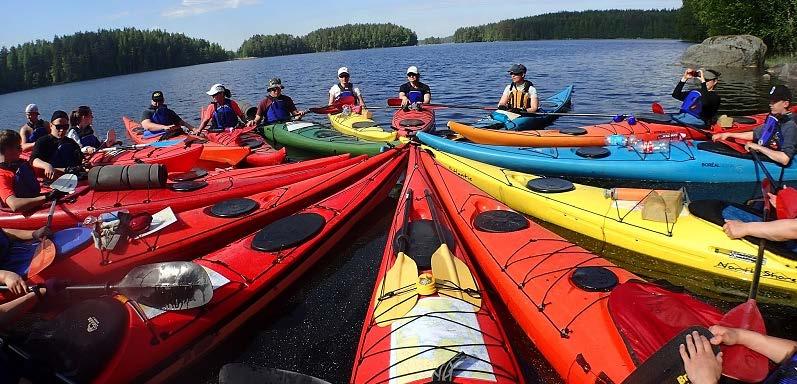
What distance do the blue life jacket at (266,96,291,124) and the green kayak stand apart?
221 millimetres

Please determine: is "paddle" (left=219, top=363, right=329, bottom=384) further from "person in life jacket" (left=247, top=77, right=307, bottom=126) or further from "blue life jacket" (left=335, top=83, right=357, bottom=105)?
"blue life jacket" (left=335, top=83, right=357, bottom=105)

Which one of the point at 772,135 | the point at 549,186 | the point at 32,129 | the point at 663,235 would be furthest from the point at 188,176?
the point at 772,135

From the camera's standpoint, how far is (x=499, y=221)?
5.26 meters

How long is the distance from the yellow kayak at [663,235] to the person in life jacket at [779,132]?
208cm

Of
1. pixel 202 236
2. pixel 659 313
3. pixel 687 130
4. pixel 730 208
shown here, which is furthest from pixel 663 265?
pixel 202 236

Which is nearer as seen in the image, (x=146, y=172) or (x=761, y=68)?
(x=146, y=172)

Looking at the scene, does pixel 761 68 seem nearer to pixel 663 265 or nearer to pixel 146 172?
pixel 663 265

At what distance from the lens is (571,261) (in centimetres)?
441

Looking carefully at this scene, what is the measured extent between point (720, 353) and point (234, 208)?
5.28 metres

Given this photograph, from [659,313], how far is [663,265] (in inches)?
101

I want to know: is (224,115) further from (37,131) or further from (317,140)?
(37,131)

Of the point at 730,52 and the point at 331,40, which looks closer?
the point at 730,52

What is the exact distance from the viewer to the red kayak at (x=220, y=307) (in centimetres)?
349

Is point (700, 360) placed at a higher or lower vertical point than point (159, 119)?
lower
